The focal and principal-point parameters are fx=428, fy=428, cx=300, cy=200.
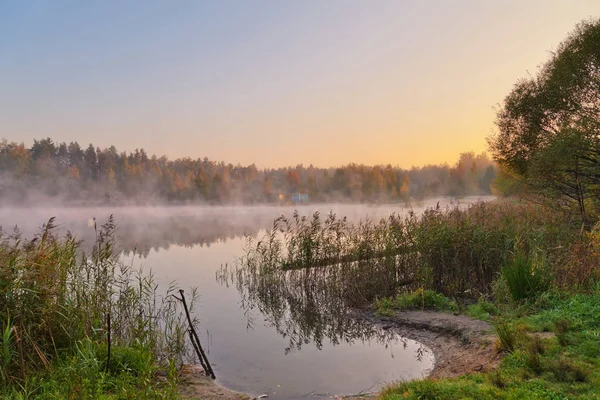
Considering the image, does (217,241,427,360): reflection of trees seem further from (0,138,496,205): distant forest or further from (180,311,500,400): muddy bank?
(0,138,496,205): distant forest

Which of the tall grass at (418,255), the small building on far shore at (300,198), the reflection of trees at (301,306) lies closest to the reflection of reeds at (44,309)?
the reflection of trees at (301,306)

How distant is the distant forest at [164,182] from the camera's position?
268 feet

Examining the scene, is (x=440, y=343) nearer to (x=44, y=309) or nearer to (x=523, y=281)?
(x=523, y=281)

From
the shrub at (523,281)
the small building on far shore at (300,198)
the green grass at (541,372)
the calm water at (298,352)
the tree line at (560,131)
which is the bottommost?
the calm water at (298,352)

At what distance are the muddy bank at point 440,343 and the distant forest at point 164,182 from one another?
269ft

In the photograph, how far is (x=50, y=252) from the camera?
21.3 feet

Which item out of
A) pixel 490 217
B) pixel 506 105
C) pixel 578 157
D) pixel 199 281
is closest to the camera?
pixel 490 217

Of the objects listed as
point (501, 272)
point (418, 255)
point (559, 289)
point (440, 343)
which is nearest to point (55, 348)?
point (440, 343)

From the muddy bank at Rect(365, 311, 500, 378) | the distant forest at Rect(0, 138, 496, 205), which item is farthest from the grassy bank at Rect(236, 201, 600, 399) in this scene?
the distant forest at Rect(0, 138, 496, 205)

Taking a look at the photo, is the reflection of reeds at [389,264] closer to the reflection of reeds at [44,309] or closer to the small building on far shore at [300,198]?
the reflection of reeds at [44,309]

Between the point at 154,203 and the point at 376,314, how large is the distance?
94.7 metres

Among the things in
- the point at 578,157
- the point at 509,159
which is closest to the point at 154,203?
the point at 509,159

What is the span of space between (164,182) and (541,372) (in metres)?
105

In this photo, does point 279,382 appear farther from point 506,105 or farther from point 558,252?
point 506,105
